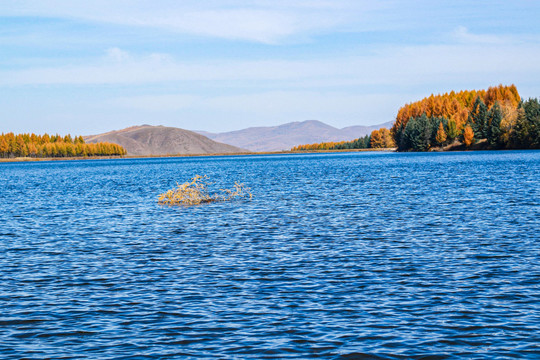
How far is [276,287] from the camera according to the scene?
17734mm

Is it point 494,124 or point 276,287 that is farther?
point 494,124

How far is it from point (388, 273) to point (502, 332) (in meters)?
6.25

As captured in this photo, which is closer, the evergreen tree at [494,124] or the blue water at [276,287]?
the blue water at [276,287]

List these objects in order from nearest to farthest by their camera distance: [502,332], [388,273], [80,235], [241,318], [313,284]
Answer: [502,332] → [241,318] → [313,284] → [388,273] → [80,235]

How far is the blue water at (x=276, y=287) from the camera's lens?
1276cm

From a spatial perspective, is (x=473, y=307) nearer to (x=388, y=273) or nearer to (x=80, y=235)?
(x=388, y=273)

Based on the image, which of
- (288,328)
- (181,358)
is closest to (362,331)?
(288,328)

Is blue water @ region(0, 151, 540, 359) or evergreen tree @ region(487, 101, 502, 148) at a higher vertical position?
evergreen tree @ region(487, 101, 502, 148)

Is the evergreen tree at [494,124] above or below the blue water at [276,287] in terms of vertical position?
above

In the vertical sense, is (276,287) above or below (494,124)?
below

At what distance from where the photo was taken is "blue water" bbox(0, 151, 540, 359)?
41.9ft

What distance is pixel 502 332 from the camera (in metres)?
13.2

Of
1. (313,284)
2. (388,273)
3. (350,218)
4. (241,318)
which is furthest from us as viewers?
(350,218)

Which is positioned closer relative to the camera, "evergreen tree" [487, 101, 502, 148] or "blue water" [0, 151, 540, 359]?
"blue water" [0, 151, 540, 359]
